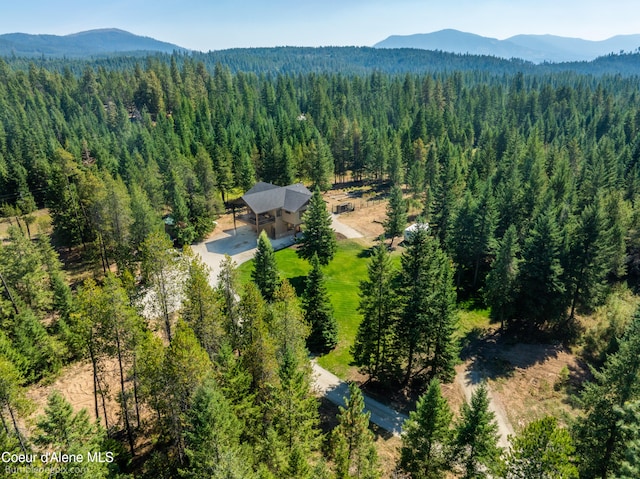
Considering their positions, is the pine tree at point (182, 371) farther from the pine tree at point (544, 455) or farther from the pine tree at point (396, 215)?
the pine tree at point (396, 215)

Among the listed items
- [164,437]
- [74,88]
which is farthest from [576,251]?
[74,88]

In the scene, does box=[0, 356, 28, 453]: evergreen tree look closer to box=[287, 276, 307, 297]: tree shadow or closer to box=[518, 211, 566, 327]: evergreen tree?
box=[287, 276, 307, 297]: tree shadow

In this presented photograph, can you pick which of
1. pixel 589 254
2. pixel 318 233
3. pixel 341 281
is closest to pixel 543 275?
pixel 589 254

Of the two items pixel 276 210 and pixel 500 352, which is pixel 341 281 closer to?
pixel 276 210

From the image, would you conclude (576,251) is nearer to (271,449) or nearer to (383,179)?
(271,449)

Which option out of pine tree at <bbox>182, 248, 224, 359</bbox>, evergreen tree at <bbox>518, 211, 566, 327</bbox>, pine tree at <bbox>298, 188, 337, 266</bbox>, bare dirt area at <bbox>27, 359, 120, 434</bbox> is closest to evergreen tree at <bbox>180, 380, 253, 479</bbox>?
pine tree at <bbox>182, 248, 224, 359</bbox>
